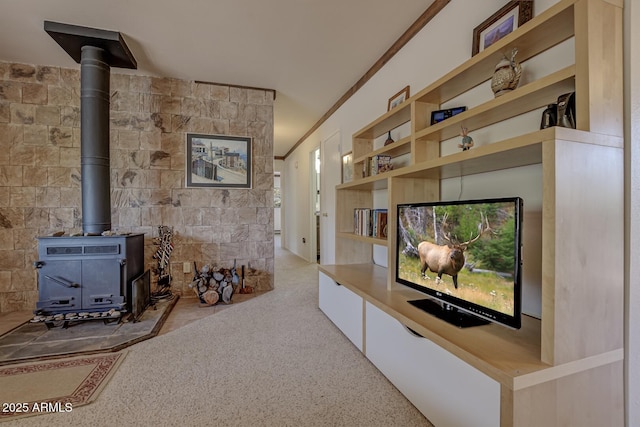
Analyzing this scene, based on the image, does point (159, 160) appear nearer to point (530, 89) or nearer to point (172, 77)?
point (172, 77)

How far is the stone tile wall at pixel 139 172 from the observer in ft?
9.49

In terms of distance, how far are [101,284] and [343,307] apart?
199 cm

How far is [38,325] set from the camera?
241 cm

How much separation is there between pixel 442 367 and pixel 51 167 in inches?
153

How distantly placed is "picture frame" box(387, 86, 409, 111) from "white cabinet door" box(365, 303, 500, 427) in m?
1.70

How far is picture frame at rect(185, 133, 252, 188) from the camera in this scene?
3.35m

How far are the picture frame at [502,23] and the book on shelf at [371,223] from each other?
125cm

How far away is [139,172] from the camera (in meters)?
3.18

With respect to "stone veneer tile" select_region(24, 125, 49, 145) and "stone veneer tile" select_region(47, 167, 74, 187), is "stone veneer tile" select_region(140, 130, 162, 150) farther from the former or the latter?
"stone veneer tile" select_region(24, 125, 49, 145)

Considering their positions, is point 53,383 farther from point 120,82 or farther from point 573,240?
point 120,82

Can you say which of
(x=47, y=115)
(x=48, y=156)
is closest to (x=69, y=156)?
(x=48, y=156)

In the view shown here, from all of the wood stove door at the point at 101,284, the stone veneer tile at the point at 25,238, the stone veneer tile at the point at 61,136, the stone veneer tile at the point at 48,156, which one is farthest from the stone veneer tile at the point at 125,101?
the wood stove door at the point at 101,284

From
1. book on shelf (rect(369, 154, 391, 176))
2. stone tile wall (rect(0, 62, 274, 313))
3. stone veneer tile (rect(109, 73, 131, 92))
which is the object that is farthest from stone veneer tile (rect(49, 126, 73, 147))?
book on shelf (rect(369, 154, 391, 176))

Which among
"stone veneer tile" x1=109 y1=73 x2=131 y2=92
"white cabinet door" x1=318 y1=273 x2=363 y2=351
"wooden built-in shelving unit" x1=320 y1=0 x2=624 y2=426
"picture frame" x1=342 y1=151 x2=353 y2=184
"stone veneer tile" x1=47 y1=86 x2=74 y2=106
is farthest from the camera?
"picture frame" x1=342 y1=151 x2=353 y2=184
